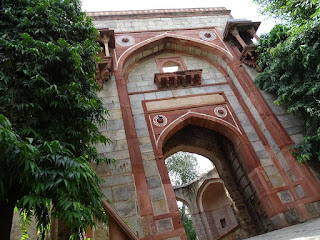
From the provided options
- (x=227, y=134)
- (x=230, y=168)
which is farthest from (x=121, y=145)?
(x=230, y=168)

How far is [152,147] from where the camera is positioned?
20.5 feet

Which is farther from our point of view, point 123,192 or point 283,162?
point 283,162

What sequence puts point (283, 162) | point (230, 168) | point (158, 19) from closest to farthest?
point (283, 162), point (230, 168), point (158, 19)

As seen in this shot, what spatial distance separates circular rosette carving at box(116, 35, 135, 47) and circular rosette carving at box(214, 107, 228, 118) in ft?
13.0

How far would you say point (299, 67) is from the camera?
253 inches

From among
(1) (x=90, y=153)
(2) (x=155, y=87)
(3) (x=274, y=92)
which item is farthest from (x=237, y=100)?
(1) (x=90, y=153)

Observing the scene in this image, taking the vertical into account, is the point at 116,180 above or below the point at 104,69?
below

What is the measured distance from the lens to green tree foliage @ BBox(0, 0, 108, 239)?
238 cm

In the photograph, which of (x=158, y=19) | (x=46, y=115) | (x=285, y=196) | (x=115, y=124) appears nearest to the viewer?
(x=46, y=115)

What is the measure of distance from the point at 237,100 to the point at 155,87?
2.69 m

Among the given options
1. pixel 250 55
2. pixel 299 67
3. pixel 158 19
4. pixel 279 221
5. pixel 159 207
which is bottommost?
pixel 279 221

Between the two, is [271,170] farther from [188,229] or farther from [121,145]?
[188,229]

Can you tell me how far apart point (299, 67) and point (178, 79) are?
3.44m

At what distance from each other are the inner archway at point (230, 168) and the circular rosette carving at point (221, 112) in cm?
115
